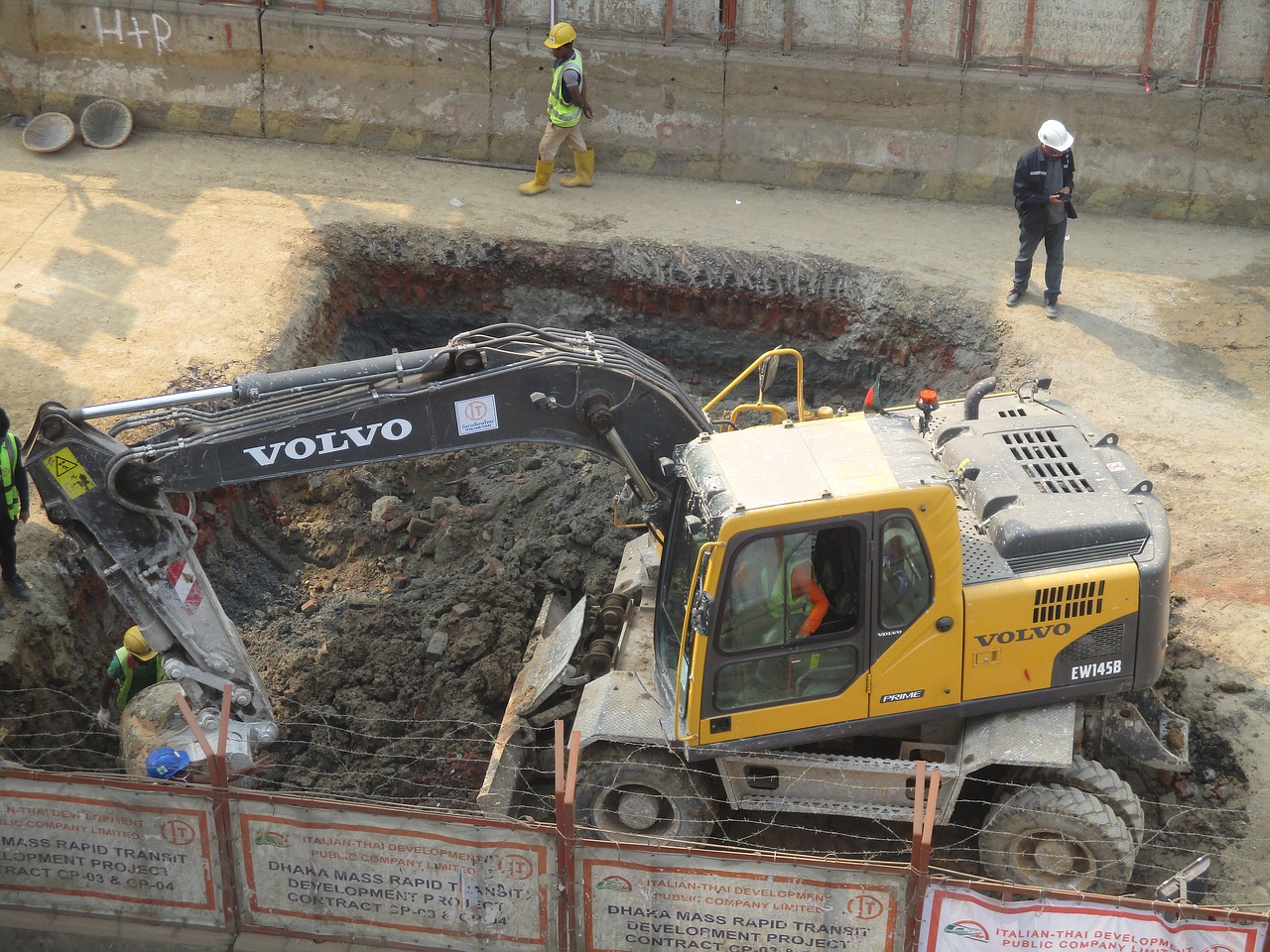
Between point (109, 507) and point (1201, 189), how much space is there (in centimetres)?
1204

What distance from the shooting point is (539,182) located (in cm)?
1476

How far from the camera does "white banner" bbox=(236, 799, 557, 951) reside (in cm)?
630

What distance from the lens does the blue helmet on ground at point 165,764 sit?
7.36 metres

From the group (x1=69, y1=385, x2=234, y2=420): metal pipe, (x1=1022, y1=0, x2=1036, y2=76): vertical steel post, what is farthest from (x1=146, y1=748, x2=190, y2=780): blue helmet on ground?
(x1=1022, y1=0, x2=1036, y2=76): vertical steel post

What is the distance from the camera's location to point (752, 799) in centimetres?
745

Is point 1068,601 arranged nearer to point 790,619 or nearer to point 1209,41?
point 790,619

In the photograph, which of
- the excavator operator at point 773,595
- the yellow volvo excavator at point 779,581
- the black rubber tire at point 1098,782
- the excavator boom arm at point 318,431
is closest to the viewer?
the excavator operator at point 773,595

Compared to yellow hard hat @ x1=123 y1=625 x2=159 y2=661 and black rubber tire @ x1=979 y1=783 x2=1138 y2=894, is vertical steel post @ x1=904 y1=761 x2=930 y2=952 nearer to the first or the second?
black rubber tire @ x1=979 y1=783 x2=1138 y2=894

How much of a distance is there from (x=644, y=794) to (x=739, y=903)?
1453 millimetres

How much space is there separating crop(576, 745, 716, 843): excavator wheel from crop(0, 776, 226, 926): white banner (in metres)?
2.05

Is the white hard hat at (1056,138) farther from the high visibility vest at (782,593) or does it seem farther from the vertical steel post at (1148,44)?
the high visibility vest at (782,593)

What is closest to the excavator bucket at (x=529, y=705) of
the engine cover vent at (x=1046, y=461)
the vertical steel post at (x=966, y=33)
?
the engine cover vent at (x=1046, y=461)

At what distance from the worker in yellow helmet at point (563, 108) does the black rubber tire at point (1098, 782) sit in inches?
363

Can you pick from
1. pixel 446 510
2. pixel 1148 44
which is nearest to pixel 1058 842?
pixel 446 510
